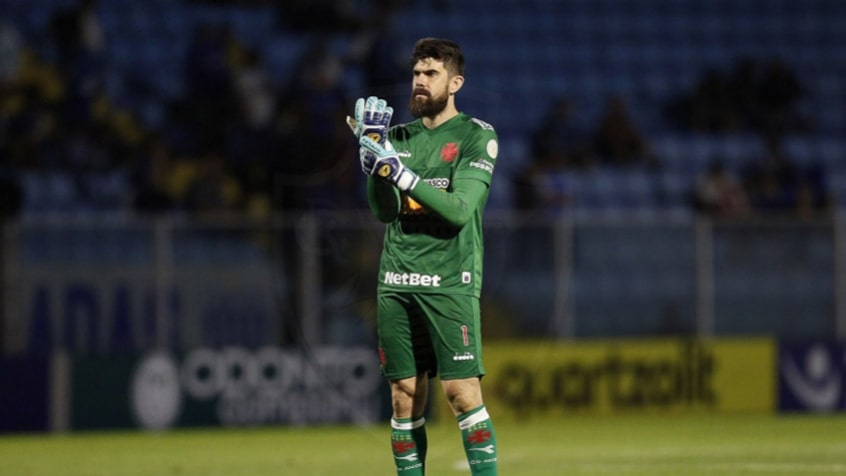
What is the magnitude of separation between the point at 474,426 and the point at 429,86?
61.3 inches

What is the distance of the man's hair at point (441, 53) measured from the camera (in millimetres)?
7133

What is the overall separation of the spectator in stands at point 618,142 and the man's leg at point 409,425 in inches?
472

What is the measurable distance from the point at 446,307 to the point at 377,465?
3987 millimetres

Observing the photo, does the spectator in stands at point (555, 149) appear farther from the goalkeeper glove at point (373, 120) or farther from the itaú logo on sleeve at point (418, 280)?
the goalkeeper glove at point (373, 120)

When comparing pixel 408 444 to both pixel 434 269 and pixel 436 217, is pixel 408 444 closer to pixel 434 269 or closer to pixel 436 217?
pixel 434 269

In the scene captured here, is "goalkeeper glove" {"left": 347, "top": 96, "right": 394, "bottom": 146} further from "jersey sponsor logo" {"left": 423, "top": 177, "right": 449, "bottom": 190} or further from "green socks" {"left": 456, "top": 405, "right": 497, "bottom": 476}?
"green socks" {"left": 456, "top": 405, "right": 497, "bottom": 476}

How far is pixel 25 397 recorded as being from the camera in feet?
46.6

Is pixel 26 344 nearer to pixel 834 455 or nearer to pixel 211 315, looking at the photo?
pixel 211 315

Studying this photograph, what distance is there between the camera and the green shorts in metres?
7.20

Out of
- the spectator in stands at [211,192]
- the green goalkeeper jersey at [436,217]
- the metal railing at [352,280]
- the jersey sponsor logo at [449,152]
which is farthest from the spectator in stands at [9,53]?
the jersey sponsor logo at [449,152]

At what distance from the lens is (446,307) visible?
7227mm

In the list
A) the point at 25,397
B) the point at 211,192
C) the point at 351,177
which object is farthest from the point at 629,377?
the point at 25,397

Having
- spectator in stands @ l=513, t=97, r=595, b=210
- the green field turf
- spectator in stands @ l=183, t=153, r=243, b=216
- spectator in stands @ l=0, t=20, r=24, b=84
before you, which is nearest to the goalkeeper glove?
the green field turf

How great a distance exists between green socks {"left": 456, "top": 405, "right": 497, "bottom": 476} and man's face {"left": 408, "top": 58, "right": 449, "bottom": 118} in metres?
1.41
